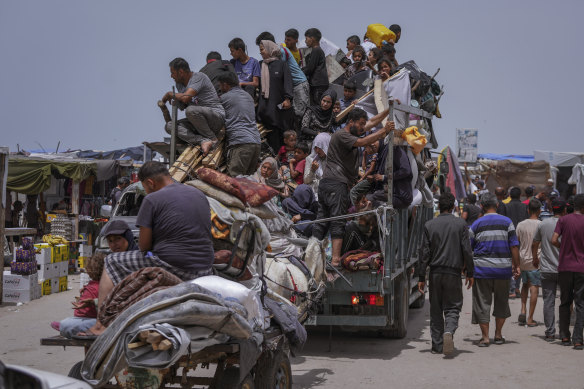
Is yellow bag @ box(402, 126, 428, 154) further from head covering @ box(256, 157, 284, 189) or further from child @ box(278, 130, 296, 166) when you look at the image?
child @ box(278, 130, 296, 166)

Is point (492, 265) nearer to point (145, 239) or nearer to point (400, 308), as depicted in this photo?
point (400, 308)

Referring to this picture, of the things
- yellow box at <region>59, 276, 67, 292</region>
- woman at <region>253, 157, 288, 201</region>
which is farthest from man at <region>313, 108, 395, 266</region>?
yellow box at <region>59, 276, 67, 292</region>

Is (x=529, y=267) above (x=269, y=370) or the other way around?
above

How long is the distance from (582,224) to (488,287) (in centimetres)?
168

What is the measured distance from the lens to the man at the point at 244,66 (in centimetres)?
1233

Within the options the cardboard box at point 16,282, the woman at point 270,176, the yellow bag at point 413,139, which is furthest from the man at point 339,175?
the cardboard box at point 16,282

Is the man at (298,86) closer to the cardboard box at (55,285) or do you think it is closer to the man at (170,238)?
the cardboard box at (55,285)

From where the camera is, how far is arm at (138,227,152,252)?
5.70 metres

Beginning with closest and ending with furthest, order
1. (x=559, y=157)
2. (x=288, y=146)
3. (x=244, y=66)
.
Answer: (x=288, y=146), (x=244, y=66), (x=559, y=157)

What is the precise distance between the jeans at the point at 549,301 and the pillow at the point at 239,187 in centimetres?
553

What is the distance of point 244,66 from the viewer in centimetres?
1262

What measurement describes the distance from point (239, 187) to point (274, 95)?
17.9 feet

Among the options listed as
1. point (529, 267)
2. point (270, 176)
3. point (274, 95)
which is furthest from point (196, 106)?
point (529, 267)

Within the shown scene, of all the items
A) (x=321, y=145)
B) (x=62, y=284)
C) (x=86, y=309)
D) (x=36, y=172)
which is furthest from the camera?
(x=36, y=172)
